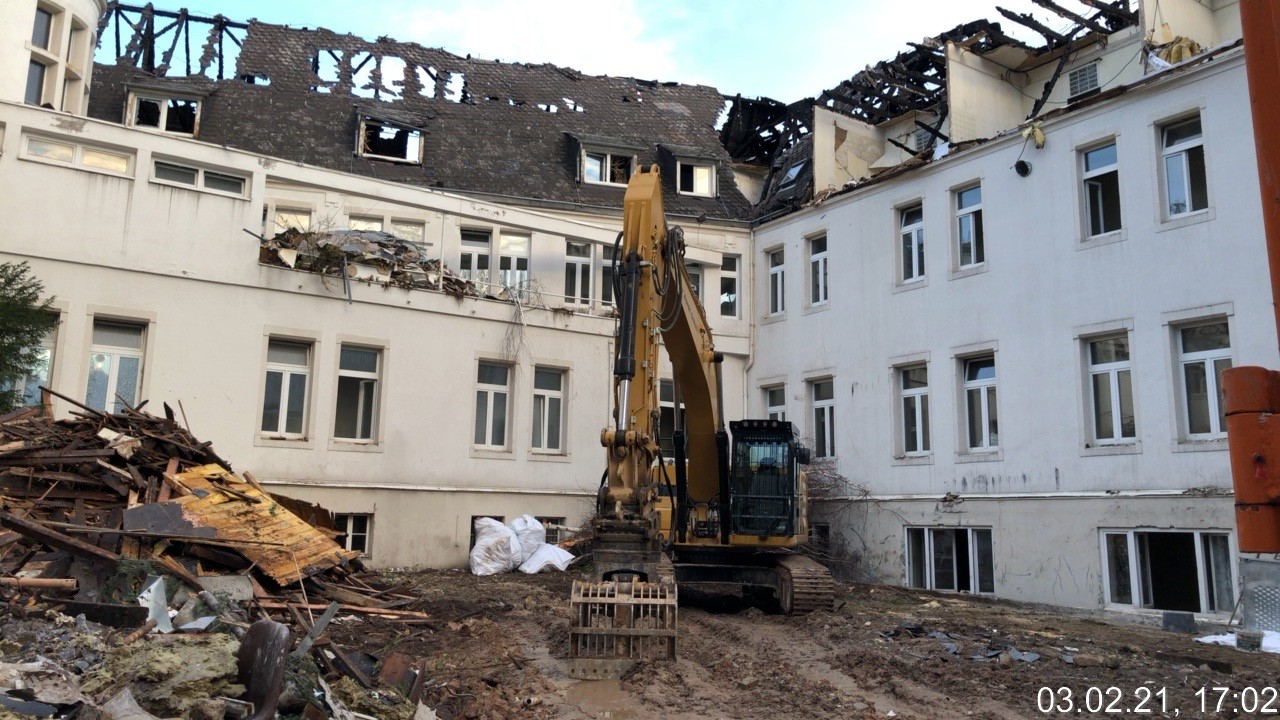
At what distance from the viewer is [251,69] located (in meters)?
25.4

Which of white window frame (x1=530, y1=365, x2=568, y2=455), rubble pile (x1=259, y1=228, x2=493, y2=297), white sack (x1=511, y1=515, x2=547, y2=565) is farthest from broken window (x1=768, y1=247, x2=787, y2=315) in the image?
white sack (x1=511, y1=515, x2=547, y2=565)

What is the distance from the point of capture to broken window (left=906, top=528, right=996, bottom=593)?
17.9 metres

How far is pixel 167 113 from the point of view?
75.6 ft

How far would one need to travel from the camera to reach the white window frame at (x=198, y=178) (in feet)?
57.4

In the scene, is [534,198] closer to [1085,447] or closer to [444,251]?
[444,251]

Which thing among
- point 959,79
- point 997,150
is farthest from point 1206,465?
point 959,79

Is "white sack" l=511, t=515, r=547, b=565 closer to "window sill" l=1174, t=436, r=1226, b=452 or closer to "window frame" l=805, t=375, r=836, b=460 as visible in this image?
"window frame" l=805, t=375, r=836, b=460

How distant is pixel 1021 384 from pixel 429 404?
11221 mm

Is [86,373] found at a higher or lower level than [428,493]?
higher

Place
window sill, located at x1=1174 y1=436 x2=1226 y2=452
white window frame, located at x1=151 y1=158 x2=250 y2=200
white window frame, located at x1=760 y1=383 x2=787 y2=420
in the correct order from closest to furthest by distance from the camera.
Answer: window sill, located at x1=1174 y1=436 x2=1226 y2=452 → white window frame, located at x1=151 y1=158 x2=250 y2=200 → white window frame, located at x1=760 y1=383 x2=787 y2=420

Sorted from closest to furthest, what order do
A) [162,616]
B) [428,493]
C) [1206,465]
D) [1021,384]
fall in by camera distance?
[162,616]
[1206,465]
[1021,384]
[428,493]

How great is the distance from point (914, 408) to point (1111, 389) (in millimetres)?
4260

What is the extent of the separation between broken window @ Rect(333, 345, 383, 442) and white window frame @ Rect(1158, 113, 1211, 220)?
14337mm

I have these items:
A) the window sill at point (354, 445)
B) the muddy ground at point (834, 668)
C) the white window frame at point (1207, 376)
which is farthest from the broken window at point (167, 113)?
the white window frame at point (1207, 376)
